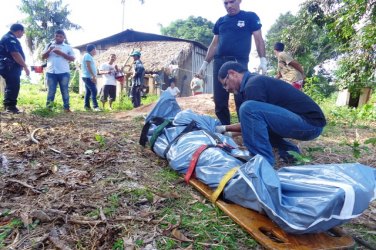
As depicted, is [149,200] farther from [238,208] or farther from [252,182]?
[252,182]

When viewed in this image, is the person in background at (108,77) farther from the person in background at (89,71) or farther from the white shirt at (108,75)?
the person in background at (89,71)

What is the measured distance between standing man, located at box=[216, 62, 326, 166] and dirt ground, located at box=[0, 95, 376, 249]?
0.64 meters

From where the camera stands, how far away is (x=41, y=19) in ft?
101

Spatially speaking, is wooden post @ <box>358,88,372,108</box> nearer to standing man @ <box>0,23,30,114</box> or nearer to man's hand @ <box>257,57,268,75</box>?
man's hand @ <box>257,57,268,75</box>

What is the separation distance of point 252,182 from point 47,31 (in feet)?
112

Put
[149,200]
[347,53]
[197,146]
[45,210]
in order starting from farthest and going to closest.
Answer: [347,53], [197,146], [149,200], [45,210]

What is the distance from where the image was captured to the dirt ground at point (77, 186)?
151 centimetres

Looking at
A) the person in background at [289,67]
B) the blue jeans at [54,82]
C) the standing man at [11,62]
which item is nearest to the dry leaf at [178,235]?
the standing man at [11,62]

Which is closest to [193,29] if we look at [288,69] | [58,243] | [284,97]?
[288,69]

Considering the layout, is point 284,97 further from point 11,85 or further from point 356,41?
point 356,41

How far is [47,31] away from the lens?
101 ft

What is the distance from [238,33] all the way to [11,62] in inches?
142

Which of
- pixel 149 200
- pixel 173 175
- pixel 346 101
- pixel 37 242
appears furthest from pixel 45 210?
pixel 346 101

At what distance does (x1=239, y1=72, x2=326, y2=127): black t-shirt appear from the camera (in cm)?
247
